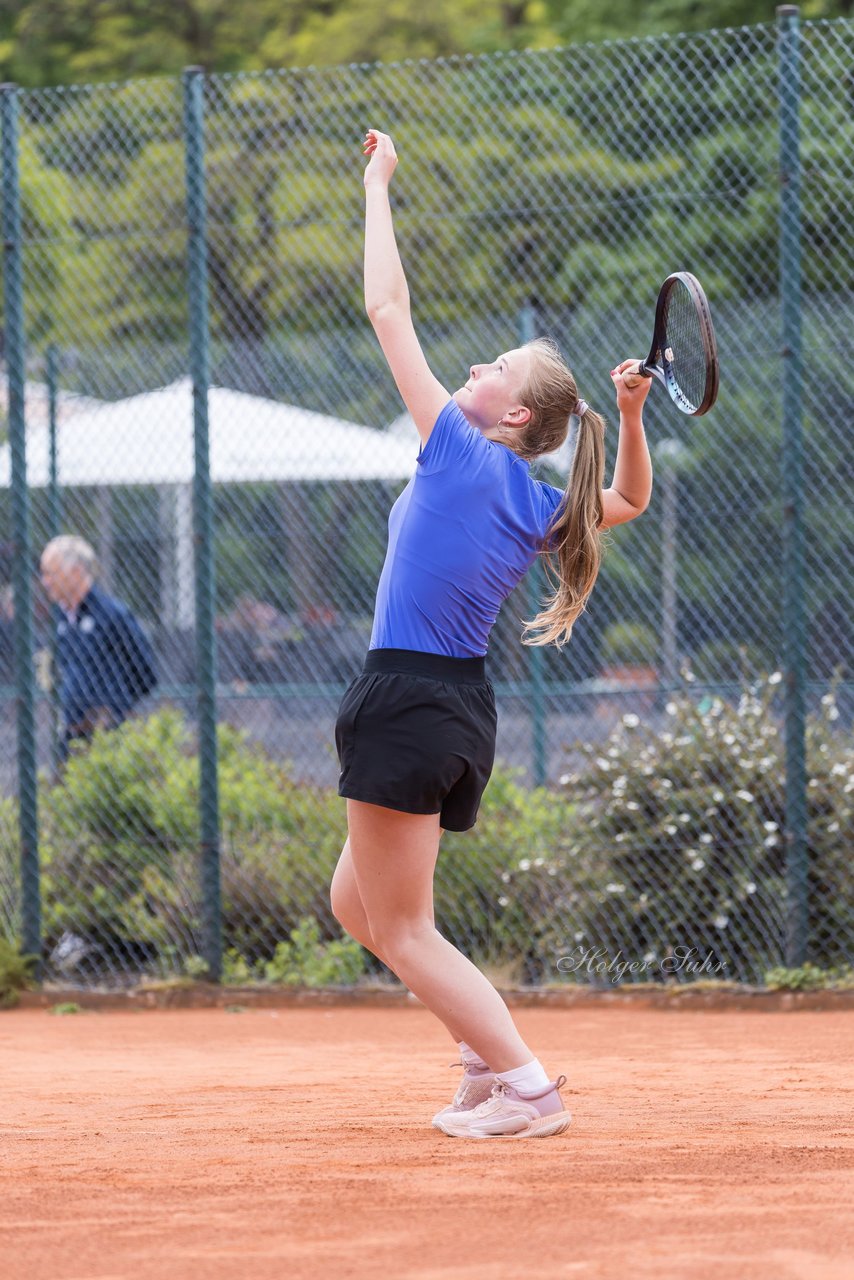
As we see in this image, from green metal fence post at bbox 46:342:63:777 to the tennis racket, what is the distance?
3.97 metres

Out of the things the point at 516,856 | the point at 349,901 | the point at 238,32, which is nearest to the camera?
the point at 349,901

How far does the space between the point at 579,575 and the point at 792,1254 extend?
5.06 feet

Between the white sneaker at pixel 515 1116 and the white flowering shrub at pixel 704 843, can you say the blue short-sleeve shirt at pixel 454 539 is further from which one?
the white flowering shrub at pixel 704 843

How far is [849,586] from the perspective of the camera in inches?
255

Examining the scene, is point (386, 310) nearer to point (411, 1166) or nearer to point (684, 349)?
point (684, 349)

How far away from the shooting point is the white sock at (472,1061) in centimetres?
373

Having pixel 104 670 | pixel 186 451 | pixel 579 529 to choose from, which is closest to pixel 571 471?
pixel 579 529

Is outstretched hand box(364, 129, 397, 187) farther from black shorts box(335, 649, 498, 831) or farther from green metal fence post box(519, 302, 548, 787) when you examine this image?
green metal fence post box(519, 302, 548, 787)

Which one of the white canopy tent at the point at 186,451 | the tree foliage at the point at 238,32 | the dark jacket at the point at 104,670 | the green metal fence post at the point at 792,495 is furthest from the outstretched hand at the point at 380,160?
the tree foliage at the point at 238,32

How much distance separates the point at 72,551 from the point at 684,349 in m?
4.21

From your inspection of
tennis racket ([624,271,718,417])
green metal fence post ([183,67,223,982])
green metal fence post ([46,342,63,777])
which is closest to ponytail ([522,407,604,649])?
tennis racket ([624,271,718,417])

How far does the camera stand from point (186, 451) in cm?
764

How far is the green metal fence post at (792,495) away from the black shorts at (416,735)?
2.74 m

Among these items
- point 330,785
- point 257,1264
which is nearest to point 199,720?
point 330,785
